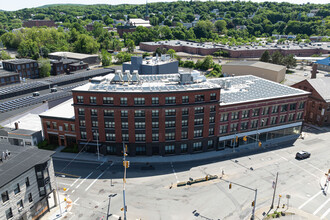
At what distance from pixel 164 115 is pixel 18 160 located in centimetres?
3279

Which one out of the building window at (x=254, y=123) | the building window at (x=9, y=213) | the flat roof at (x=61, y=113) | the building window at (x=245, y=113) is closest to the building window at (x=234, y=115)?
the building window at (x=245, y=113)

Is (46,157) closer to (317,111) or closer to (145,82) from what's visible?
(145,82)

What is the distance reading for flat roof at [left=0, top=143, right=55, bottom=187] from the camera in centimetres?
4046

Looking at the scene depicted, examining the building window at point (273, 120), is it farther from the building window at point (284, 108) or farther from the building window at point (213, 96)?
the building window at point (213, 96)

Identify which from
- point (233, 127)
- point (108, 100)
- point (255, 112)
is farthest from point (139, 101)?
point (255, 112)

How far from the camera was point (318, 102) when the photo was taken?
90.1m

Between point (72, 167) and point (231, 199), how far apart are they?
36031 mm

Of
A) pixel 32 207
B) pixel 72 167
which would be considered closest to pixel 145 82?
pixel 72 167

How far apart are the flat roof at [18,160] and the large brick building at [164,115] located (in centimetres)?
2054

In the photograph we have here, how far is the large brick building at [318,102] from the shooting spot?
89.1 m

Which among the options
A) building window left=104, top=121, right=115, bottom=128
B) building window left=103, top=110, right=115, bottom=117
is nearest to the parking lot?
building window left=104, top=121, right=115, bottom=128

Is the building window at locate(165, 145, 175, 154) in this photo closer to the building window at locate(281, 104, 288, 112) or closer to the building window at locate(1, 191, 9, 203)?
the building window at locate(281, 104, 288, 112)

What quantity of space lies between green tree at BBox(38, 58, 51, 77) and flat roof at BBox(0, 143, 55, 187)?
100087 mm

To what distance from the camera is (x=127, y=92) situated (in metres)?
64.4
